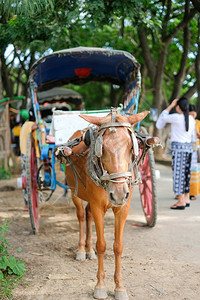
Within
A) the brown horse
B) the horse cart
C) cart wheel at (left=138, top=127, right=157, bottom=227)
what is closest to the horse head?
the brown horse

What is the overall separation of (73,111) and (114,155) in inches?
97.4

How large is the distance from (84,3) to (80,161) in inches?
175

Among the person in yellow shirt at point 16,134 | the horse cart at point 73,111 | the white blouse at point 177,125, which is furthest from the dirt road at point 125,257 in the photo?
the person in yellow shirt at point 16,134

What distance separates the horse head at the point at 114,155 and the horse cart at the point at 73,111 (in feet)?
1.84

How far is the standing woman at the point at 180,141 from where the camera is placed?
269 inches

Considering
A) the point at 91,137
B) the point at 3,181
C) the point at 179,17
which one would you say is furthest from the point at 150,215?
the point at 179,17

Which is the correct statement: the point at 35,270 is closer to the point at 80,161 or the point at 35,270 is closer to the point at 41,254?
the point at 41,254

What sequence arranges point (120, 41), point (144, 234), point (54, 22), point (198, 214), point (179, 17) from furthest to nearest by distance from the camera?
point (120, 41), point (179, 17), point (54, 22), point (198, 214), point (144, 234)

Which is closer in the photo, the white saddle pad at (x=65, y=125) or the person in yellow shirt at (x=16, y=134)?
the white saddle pad at (x=65, y=125)

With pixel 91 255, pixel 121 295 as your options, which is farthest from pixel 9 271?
pixel 121 295

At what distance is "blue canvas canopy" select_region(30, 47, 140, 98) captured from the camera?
20.4 feet

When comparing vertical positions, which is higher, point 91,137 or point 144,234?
point 91,137

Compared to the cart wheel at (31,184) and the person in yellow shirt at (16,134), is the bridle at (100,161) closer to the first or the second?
the cart wheel at (31,184)

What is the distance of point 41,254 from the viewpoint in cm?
479
